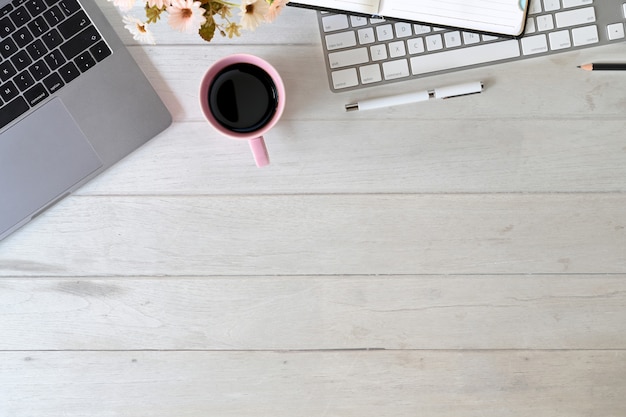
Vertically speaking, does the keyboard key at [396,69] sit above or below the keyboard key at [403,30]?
below

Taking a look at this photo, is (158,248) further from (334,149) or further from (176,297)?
(334,149)

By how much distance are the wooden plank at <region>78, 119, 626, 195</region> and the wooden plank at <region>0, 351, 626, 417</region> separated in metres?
0.22

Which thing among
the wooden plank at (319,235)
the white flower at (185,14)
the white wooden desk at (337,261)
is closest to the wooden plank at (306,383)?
the white wooden desk at (337,261)

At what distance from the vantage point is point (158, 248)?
0.78 meters

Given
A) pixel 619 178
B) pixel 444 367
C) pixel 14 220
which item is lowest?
pixel 444 367

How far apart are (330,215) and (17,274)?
42cm

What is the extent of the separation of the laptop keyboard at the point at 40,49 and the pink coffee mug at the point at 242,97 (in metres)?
0.15

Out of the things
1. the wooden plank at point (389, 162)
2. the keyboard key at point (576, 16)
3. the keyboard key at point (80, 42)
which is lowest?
the wooden plank at point (389, 162)

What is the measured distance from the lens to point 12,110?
28.2 inches

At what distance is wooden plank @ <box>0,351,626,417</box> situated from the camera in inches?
31.2

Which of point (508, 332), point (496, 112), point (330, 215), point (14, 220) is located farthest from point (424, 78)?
point (14, 220)

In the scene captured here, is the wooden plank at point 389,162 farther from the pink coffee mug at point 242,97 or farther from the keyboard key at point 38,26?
the keyboard key at point 38,26

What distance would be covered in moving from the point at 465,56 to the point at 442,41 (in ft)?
0.11

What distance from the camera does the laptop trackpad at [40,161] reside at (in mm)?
725
